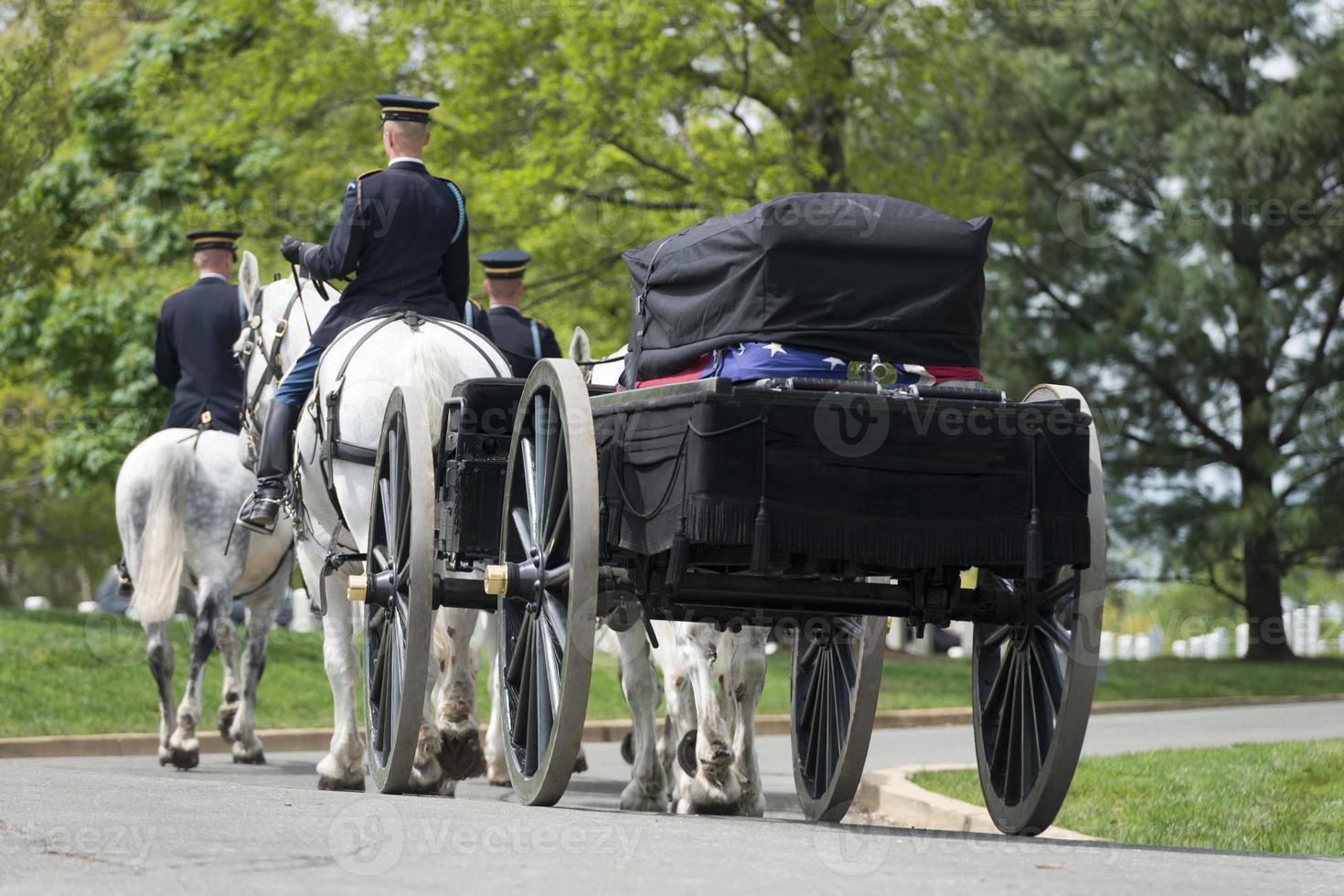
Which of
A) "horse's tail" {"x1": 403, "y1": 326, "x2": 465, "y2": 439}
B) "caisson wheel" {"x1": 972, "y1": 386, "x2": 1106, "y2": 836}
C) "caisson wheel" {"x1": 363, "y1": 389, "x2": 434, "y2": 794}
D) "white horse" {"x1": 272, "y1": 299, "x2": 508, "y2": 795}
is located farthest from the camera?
"white horse" {"x1": 272, "y1": 299, "x2": 508, "y2": 795}

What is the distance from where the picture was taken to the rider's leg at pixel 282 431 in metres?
9.32

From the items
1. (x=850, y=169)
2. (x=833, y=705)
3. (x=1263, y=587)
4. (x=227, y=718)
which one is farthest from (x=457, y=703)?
(x=1263, y=587)

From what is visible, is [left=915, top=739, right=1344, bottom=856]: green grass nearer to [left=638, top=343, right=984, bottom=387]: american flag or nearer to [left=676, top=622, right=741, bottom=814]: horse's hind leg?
[left=676, top=622, right=741, bottom=814]: horse's hind leg

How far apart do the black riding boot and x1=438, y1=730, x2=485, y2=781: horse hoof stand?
1492 mm

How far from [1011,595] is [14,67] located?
13853 mm

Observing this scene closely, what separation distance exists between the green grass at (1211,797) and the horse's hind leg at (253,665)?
402cm

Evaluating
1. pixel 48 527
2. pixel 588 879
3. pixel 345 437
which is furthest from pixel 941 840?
pixel 48 527

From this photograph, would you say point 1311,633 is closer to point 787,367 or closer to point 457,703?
point 457,703

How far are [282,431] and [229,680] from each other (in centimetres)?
405

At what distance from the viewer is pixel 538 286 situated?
2345 centimetres

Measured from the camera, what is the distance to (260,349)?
10781mm

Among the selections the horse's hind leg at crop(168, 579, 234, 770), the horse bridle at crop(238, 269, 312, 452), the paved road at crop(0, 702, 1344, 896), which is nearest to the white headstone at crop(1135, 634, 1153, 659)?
the horse's hind leg at crop(168, 579, 234, 770)

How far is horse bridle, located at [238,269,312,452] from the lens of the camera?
10555mm

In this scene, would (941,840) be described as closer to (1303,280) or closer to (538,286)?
(538,286)
